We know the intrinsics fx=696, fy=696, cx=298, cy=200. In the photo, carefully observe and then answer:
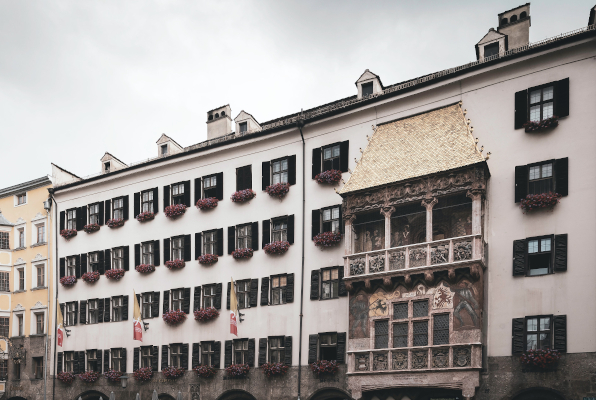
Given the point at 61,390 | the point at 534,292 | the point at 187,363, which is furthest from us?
the point at 61,390

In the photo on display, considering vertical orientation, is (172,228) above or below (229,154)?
below

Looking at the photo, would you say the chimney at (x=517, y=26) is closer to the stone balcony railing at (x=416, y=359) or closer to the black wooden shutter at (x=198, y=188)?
the stone balcony railing at (x=416, y=359)

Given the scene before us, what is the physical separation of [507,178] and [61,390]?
29.5m

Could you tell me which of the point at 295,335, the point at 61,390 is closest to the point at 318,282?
the point at 295,335

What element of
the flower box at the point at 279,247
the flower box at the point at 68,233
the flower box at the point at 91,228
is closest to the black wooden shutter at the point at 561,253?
the flower box at the point at 279,247

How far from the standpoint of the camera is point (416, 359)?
2812cm

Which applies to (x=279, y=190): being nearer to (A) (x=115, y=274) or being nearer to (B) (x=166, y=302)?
(B) (x=166, y=302)

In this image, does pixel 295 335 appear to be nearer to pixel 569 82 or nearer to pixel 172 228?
pixel 172 228

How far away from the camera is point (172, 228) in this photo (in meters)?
39.7

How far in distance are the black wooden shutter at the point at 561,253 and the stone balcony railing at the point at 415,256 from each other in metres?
2.79

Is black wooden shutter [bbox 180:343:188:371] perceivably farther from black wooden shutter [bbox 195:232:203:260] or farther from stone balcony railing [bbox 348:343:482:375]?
stone balcony railing [bbox 348:343:482:375]

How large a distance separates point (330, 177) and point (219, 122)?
13033 mm

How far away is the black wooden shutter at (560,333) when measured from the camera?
25797 millimetres

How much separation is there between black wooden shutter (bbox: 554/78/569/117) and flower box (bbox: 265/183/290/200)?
1346cm
